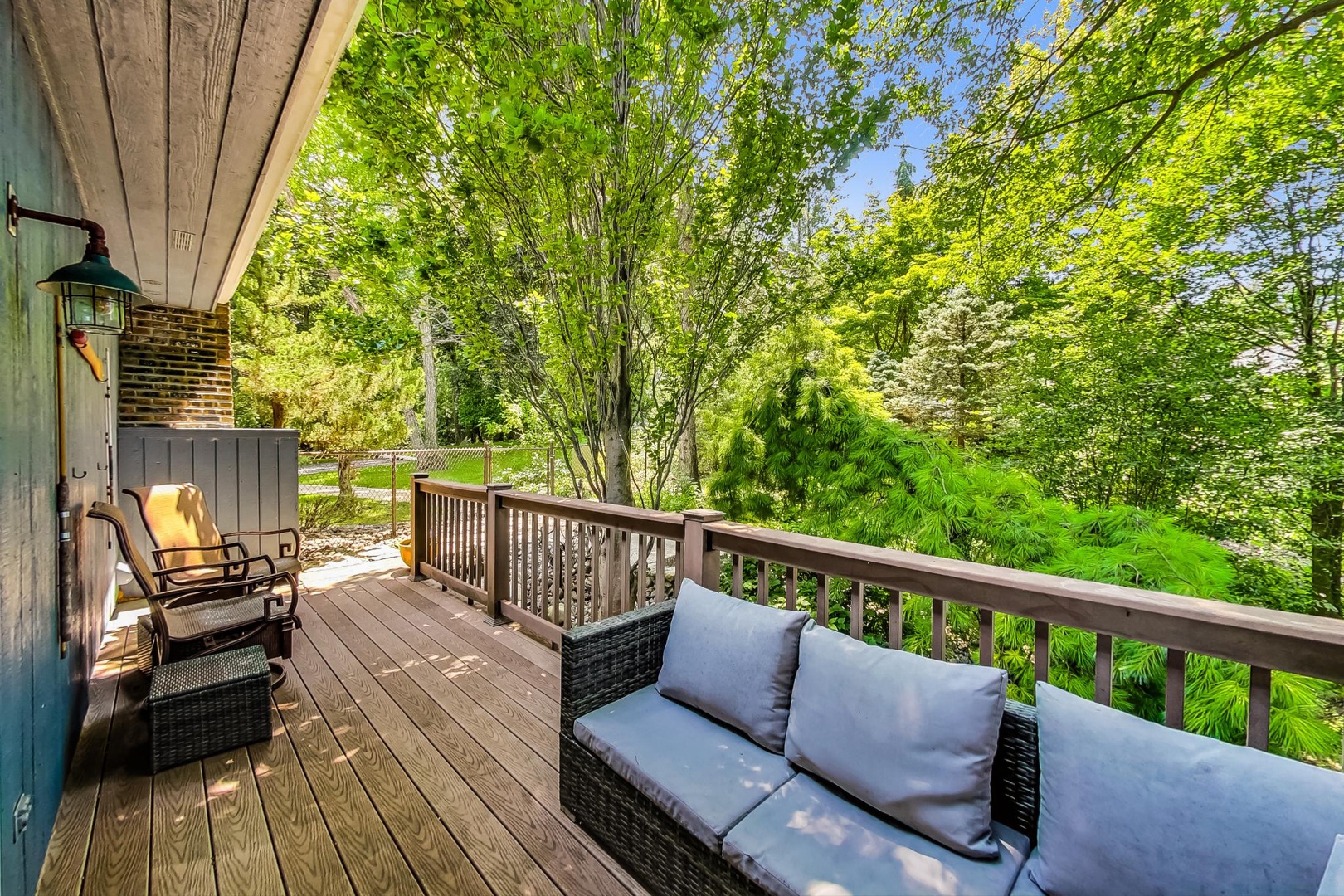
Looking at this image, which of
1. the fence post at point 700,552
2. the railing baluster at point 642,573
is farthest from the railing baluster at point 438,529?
the fence post at point 700,552

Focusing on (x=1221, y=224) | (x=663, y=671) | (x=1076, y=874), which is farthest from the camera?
(x=1221, y=224)

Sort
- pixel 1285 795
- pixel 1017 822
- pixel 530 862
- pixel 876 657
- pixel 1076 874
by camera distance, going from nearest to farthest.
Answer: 1. pixel 1285 795
2. pixel 1076 874
3. pixel 1017 822
4. pixel 876 657
5. pixel 530 862

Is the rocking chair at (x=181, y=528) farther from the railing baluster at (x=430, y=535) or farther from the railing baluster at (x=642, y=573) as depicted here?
the railing baluster at (x=642, y=573)

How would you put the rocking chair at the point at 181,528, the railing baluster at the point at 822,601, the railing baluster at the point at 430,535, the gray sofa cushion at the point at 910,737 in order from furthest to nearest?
the railing baluster at the point at 430,535, the rocking chair at the point at 181,528, the railing baluster at the point at 822,601, the gray sofa cushion at the point at 910,737

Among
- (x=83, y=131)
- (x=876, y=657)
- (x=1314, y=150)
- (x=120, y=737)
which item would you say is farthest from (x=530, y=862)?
(x=1314, y=150)

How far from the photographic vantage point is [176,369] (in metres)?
4.77

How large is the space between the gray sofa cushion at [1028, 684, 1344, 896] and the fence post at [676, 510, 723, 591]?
136 cm

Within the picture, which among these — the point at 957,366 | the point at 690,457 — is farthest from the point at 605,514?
the point at 957,366

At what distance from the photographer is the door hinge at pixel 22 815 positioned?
1381 millimetres

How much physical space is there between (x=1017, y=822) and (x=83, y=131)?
391cm

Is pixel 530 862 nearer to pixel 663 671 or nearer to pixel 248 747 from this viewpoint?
pixel 663 671

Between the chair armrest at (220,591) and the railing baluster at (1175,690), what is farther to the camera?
the chair armrest at (220,591)

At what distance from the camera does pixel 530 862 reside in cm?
172

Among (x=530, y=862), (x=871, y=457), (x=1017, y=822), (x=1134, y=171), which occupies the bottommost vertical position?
(x=530, y=862)
